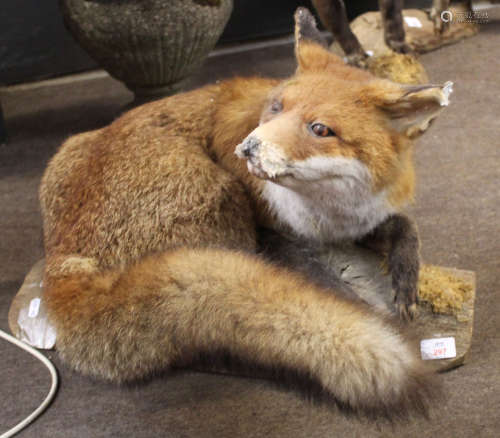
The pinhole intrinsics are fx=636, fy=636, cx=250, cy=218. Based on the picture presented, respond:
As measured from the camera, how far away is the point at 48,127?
12.4 ft

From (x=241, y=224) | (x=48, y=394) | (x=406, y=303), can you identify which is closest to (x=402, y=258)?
(x=406, y=303)

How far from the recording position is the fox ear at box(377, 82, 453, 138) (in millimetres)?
1440

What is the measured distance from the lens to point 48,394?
1850mm

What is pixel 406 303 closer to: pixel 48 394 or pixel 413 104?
pixel 413 104

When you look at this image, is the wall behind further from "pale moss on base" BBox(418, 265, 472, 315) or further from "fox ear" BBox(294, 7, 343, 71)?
"pale moss on base" BBox(418, 265, 472, 315)

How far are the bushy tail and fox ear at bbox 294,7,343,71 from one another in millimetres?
583

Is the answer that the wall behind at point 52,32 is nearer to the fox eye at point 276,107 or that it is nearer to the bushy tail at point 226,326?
the bushy tail at point 226,326

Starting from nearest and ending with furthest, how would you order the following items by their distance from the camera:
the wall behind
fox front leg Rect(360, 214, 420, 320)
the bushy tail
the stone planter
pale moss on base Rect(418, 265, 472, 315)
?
the bushy tail → fox front leg Rect(360, 214, 420, 320) → pale moss on base Rect(418, 265, 472, 315) → the stone planter → the wall behind

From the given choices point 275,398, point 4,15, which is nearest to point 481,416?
point 275,398

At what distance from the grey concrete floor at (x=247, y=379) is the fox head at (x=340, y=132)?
0.52 metres

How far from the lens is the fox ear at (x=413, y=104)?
1.44 meters

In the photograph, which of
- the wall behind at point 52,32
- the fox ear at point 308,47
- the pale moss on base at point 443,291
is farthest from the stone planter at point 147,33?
the pale moss on base at point 443,291

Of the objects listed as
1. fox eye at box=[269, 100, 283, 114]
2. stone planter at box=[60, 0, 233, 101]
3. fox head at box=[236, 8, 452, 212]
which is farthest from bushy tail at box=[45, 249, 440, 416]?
stone planter at box=[60, 0, 233, 101]

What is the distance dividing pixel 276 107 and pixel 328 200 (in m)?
0.27
